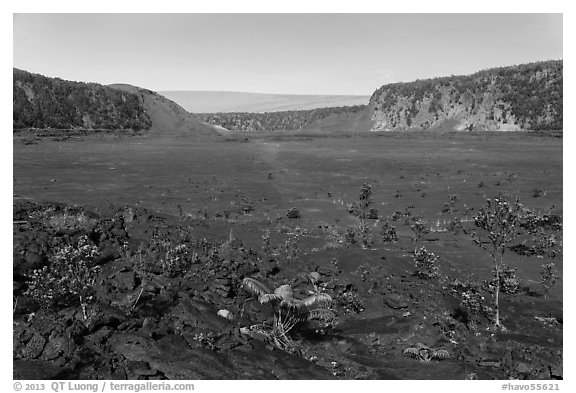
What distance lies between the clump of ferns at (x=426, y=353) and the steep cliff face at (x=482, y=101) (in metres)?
87.0

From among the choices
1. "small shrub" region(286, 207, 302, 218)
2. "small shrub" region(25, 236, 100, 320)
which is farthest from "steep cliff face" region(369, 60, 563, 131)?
"small shrub" region(25, 236, 100, 320)

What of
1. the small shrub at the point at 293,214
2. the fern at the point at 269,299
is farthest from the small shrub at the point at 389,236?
the fern at the point at 269,299

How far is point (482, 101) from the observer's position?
98.7m

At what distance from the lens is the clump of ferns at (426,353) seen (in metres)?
10.7

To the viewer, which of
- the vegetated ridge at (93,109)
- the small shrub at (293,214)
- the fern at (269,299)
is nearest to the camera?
the fern at (269,299)

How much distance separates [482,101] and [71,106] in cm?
9057

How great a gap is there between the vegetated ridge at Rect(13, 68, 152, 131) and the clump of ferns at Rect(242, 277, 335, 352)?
75.7m

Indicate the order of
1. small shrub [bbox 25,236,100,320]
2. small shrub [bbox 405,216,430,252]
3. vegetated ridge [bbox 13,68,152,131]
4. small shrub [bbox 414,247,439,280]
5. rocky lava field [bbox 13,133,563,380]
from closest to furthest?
rocky lava field [bbox 13,133,563,380] < small shrub [bbox 25,236,100,320] < small shrub [bbox 414,247,439,280] < small shrub [bbox 405,216,430,252] < vegetated ridge [bbox 13,68,152,131]

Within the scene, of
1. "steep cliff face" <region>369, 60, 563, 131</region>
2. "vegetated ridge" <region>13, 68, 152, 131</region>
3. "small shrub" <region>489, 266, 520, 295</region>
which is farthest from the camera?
"steep cliff face" <region>369, 60, 563, 131</region>

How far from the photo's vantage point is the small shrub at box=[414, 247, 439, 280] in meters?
16.7

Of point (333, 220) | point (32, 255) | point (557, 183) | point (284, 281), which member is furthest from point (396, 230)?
point (557, 183)

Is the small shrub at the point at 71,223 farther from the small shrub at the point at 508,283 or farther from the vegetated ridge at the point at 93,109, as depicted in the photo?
the vegetated ridge at the point at 93,109

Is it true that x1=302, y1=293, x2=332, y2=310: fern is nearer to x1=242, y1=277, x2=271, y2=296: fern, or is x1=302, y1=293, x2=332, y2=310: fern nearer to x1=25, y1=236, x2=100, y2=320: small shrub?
x1=242, y1=277, x2=271, y2=296: fern

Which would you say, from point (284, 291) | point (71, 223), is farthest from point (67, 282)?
point (71, 223)
